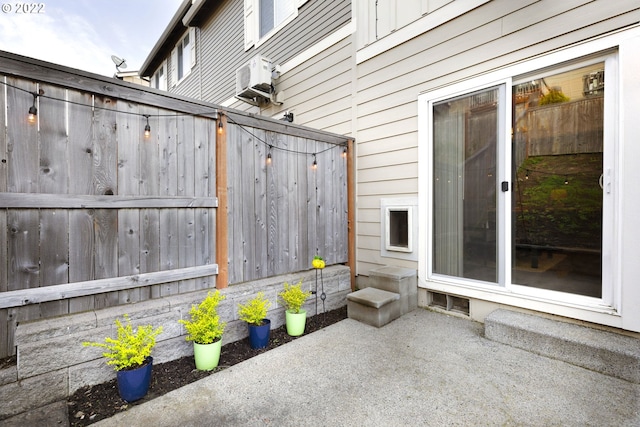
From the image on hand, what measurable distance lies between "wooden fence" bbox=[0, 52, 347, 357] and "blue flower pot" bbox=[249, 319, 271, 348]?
528 millimetres

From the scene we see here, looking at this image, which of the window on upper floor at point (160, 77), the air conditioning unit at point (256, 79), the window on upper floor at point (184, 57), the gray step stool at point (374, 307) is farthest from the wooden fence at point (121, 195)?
the window on upper floor at point (160, 77)

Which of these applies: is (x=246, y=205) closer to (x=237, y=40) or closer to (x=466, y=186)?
(x=466, y=186)

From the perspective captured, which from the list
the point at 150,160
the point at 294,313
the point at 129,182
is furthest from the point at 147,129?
the point at 294,313

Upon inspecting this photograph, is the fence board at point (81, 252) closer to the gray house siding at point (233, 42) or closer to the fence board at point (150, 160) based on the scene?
the fence board at point (150, 160)

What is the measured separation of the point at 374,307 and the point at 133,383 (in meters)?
1.95

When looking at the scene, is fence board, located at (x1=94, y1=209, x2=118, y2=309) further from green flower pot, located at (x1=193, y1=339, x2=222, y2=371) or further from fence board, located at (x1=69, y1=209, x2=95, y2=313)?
green flower pot, located at (x1=193, y1=339, x2=222, y2=371)

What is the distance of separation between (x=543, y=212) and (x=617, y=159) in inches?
32.5

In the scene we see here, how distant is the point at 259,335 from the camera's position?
244cm

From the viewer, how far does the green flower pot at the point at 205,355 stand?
209 cm

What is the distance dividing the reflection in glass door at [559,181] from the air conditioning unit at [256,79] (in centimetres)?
407

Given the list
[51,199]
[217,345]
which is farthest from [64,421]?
[51,199]

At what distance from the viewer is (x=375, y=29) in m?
3.76

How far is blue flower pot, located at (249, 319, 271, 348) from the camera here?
2430 mm

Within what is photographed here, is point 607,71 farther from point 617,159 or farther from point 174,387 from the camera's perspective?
point 174,387
